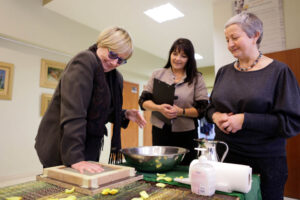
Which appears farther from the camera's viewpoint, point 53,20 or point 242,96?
point 53,20

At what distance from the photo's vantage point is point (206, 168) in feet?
2.10

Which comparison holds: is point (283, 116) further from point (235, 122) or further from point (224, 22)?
point (224, 22)

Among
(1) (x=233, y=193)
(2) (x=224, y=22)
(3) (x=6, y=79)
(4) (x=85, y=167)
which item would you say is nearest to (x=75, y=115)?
(4) (x=85, y=167)

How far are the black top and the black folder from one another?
1.43ft

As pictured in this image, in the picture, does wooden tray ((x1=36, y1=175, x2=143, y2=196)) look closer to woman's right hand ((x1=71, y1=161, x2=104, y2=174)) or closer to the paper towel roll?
woman's right hand ((x1=71, y1=161, x2=104, y2=174))

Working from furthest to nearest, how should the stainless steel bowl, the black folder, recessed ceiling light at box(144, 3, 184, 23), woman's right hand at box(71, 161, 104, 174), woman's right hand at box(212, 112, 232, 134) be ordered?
recessed ceiling light at box(144, 3, 184, 23), the black folder, woman's right hand at box(212, 112, 232, 134), the stainless steel bowl, woman's right hand at box(71, 161, 104, 174)

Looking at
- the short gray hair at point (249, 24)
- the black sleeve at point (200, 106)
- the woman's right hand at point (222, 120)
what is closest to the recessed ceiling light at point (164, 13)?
the black sleeve at point (200, 106)

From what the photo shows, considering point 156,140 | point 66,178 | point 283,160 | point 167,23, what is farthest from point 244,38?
point 167,23

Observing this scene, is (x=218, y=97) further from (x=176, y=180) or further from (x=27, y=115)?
(x=27, y=115)

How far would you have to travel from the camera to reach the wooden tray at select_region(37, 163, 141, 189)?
653 millimetres

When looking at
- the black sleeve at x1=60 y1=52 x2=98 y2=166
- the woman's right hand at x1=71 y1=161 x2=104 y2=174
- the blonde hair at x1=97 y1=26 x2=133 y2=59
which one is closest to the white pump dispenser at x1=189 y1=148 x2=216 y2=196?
the woman's right hand at x1=71 y1=161 x2=104 y2=174

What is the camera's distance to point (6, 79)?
2908mm

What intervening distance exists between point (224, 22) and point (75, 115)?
230 cm

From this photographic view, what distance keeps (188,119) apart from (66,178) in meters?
0.93
